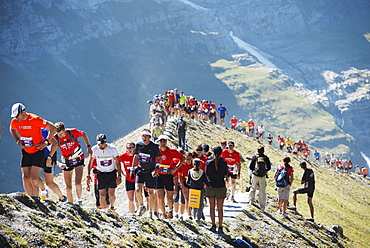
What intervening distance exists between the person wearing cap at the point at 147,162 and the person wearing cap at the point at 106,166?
555mm

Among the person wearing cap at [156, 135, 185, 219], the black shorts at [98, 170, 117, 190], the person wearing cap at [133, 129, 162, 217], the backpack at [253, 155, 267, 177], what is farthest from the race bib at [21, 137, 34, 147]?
the backpack at [253, 155, 267, 177]

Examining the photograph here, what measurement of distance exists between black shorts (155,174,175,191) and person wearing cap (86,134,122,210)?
106cm

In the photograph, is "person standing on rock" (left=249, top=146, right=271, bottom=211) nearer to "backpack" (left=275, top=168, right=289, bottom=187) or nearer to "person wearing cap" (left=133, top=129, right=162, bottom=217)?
"backpack" (left=275, top=168, right=289, bottom=187)

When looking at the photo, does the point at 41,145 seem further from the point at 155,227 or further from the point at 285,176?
the point at 285,176

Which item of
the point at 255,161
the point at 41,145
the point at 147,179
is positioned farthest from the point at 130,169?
the point at 255,161

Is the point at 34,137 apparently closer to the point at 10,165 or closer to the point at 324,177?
the point at 324,177

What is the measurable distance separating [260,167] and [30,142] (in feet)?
29.3

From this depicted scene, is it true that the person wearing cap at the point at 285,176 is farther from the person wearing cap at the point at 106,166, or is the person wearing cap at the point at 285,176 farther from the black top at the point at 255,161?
the person wearing cap at the point at 106,166

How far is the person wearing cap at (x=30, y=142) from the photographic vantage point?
11195 millimetres

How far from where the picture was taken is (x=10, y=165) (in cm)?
14050

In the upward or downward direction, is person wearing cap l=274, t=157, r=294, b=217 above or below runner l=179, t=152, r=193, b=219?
below

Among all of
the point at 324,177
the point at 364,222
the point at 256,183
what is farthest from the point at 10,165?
the point at 256,183

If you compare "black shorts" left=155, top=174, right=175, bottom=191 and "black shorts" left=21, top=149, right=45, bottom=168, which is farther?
"black shorts" left=155, top=174, right=175, bottom=191

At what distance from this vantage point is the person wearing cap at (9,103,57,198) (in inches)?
441
